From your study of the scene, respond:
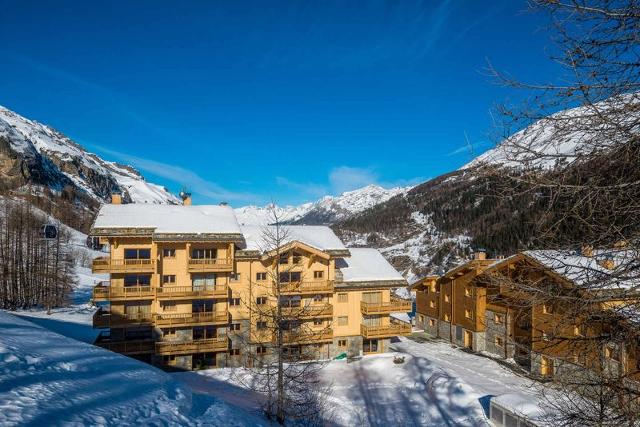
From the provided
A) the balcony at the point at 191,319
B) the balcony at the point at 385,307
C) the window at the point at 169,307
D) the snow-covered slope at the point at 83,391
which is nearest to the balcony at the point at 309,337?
the balcony at the point at 385,307

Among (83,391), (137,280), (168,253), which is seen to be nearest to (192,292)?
(168,253)

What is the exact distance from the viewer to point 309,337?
92.9 ft

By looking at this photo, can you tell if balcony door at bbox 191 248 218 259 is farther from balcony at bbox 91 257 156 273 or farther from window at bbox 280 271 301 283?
window at bbox 280 271 301 283

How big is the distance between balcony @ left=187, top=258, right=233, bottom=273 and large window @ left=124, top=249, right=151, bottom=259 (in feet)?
10.3

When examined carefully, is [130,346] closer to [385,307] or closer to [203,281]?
[203,281]

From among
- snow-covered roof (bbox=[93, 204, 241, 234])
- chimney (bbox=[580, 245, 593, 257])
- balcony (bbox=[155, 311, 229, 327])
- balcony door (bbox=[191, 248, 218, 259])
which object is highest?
snow-covered roof (bbox=[93, 204, 241, 234])

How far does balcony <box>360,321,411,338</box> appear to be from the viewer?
31.6 meters

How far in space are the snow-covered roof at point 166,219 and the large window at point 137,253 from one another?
6.17 feet

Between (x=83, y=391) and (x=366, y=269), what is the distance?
87.9 ft

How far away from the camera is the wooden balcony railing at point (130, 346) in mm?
25953

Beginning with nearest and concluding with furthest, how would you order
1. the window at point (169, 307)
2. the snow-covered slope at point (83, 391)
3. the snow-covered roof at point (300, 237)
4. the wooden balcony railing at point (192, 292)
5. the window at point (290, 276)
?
the snow-covered slope at point (83, 391), the wooden balcony railing at point (192, 292), the window at point (169, 307), the snow-covered roof at point (300, 237), the window at point (290, 276)

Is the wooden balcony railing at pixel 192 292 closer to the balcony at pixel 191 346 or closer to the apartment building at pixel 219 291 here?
the apartment building at pixel 219 291

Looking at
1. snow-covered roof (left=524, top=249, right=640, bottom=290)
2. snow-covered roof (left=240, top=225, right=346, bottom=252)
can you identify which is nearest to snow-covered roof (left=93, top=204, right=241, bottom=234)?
snow-covered roof (left=240, top=225, right=346, bottom=252)

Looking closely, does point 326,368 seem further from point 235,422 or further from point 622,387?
point 622,387
